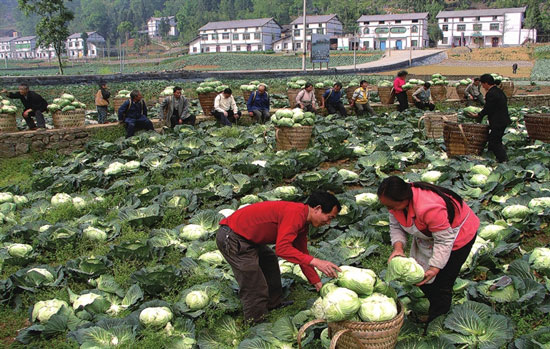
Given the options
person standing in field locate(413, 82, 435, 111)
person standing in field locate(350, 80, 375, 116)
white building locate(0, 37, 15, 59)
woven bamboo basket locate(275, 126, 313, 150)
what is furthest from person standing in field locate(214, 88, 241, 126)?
white building locate(0, 37, 15, 59)

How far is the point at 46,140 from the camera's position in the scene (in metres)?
9.93

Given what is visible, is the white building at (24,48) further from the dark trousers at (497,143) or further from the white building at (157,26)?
the dark trousers at (497,143)

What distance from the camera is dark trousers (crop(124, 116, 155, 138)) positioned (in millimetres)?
9859

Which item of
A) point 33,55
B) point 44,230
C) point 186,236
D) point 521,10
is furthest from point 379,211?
point 33,55

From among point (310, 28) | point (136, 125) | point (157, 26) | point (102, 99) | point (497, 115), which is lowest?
point (136, 125)

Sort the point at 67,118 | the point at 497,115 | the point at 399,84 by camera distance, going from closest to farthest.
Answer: the point at 497,115 < the point at 67,118 < the point at 399,84

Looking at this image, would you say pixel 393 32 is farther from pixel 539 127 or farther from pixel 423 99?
pixel 539 127

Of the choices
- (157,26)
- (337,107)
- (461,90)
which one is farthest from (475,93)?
(157,26)

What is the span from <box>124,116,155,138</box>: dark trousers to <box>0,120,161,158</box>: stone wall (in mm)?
683

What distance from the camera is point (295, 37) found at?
87625mm

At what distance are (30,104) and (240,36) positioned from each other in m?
87.8

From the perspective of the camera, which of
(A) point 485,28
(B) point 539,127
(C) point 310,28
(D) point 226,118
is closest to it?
(B) point 539,127

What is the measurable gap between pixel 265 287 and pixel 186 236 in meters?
1.69

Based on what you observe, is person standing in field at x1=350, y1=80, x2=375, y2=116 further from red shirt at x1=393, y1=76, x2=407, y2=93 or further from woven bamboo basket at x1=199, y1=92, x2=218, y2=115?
woven bamboo basket at x1=199, y1=92, x2=218, y2=115
